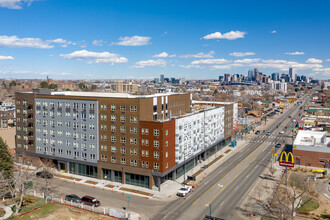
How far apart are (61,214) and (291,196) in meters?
47.4

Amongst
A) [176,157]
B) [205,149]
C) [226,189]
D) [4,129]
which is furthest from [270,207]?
[4,129]

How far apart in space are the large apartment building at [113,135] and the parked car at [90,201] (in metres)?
12.3

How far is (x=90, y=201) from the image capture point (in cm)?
5641

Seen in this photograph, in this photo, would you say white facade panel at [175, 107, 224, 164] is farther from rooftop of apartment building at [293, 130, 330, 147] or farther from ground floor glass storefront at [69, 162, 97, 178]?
rooftop of apartment building at [293, 130, 330, 147]

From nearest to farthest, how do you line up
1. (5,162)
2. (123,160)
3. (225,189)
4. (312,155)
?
(5,162)
(225,189)
(123,160)
(312,155)

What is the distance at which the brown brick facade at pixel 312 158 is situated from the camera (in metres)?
84.8

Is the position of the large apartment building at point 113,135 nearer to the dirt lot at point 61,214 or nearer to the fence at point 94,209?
the fence at point 94,209

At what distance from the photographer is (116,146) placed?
69062 mm

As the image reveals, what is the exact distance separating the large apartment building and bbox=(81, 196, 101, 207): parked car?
12.3 meters

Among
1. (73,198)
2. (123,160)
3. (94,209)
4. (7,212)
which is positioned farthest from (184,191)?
(7,212)

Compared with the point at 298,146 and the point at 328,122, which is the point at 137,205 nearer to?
the point at 298,146

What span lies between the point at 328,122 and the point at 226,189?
351 ft

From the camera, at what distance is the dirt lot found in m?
51.2

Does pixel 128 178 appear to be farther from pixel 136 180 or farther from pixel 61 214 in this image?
pixel 61 214
